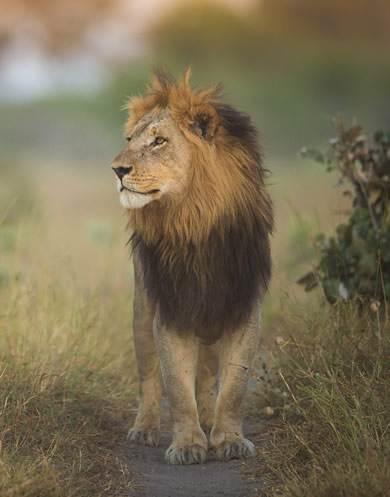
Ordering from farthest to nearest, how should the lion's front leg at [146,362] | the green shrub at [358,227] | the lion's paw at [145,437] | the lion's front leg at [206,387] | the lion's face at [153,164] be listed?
the green shrub at [358,227] → the lion's front leg at [206,387] → the lion's front leg at [146,362] → the lion's paw at [145,437] → the lion's face at [153,164]

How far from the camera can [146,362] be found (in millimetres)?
4902

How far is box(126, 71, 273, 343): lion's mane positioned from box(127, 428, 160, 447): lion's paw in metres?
0.69

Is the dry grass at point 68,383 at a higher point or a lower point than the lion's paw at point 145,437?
higher

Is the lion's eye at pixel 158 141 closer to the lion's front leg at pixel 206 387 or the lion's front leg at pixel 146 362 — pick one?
the lion's front leg at pixel 146 362

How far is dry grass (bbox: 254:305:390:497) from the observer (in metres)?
3.35

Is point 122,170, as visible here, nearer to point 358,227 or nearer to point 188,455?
point 188,455

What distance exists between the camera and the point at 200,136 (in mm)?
4215

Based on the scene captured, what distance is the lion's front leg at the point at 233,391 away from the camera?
4324 millimetres

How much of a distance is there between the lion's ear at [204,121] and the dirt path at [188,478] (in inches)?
62.6

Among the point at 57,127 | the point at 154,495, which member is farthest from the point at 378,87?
the point at 154,495

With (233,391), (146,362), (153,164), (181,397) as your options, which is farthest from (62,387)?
(153,164)

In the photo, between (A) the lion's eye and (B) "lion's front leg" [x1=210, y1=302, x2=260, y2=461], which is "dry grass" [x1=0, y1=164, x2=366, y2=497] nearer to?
(B) "lion's front leg" [x1=210, y1=302, x2=260, y2=461]

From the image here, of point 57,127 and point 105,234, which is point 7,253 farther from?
point 57,127

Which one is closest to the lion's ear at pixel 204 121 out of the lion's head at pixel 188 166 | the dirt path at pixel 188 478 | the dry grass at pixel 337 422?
the lion's head at pixel 188 166
